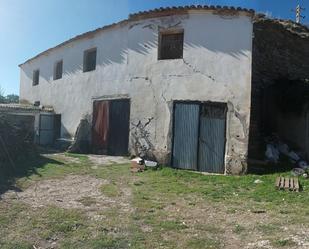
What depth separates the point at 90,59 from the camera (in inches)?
701

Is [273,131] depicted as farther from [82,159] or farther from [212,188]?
[82,159]

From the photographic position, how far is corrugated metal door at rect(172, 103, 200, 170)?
502 inches

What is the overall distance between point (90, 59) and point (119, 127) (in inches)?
167

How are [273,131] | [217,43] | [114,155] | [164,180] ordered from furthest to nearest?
1. [114,155]
2. [273,131]
3. [217,43]
4. [164,180]

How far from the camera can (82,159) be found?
14.4 m

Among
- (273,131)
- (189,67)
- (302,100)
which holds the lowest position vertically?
(273,131)

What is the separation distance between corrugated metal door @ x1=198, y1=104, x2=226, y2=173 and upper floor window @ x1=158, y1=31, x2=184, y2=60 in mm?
2243

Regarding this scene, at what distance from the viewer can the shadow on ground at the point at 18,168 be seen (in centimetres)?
991

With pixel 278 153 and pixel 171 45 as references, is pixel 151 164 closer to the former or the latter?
pixel 278 153

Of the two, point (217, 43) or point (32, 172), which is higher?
point (217, 43)

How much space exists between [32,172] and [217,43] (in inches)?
272

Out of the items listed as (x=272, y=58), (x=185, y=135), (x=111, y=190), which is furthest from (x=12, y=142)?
(x=272, y=58)

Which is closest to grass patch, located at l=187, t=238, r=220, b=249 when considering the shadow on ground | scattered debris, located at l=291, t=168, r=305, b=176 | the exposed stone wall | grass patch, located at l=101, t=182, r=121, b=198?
grass patch, located at l=101, t=182, r=121, b=198

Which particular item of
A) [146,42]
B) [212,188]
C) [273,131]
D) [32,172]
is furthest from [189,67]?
[32,172]
